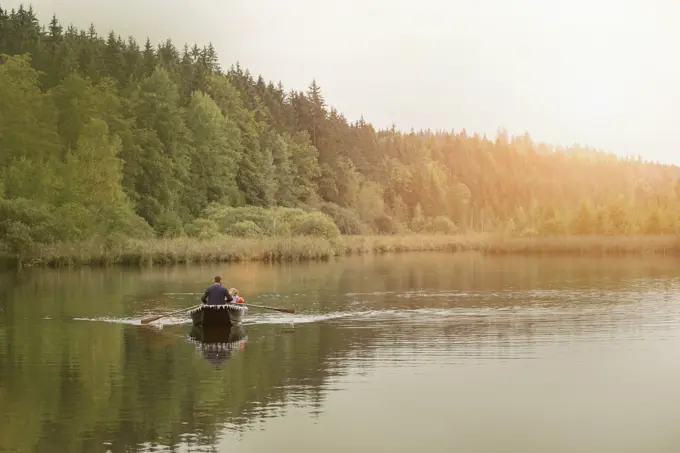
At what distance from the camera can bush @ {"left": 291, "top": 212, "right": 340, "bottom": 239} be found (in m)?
93.6

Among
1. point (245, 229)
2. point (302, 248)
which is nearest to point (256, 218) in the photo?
point (245, 229)

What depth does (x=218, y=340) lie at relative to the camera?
29609 millimetres

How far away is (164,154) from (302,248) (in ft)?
102

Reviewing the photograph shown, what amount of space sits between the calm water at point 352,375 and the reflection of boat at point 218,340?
133 millimetres

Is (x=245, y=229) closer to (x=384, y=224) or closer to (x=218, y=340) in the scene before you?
(x=384, y=224)

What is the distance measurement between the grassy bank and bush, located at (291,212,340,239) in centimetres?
135

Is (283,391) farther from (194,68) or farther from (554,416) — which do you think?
(194,68)

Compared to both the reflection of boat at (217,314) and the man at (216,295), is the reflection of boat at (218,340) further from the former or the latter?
the man at (216,295)

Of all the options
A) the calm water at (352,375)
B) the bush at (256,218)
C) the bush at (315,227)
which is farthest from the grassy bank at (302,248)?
the calm water at (352,375)

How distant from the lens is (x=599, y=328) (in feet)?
105

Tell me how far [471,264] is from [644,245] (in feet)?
74.9

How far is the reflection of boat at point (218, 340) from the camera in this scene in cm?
2630

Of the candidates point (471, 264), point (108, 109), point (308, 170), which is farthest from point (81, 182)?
point (308, 170)

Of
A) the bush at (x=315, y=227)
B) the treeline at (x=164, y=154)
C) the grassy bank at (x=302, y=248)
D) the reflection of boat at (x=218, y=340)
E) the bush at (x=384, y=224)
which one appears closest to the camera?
the reflection of boat at (x=218, y=340)
